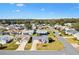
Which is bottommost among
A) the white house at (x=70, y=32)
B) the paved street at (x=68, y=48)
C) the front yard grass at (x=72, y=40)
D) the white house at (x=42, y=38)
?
the paved street at (x=68, y=48)

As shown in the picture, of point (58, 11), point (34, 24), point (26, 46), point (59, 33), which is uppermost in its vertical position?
point (58, 11)

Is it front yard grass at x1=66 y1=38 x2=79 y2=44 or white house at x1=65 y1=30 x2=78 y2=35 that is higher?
white house at x1=65 y1=30 x2=78 y2=35

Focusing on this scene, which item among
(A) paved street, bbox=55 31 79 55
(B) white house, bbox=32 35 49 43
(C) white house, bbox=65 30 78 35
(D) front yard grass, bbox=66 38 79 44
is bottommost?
(A) paved street, bbox=55 31 79 55

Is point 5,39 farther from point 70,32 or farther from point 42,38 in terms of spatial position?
point 70,32


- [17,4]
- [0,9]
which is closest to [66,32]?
[17,4]

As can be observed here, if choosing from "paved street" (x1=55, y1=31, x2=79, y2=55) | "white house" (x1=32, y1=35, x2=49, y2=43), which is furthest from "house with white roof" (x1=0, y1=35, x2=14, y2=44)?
"paved street" (x1=55, y1=31, x2=79, y2=55)

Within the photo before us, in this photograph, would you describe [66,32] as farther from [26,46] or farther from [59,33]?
[26,46]

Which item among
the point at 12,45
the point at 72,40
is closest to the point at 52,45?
the point at 72,40

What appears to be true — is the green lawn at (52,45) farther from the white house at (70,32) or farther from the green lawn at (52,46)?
the white house at (70,32)

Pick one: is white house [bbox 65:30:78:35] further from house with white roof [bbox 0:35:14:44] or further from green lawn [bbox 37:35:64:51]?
house with white roof [bbox 0:35:14:44]

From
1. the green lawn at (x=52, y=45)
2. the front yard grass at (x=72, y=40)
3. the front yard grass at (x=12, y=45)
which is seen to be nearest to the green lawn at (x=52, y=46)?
the green lawn at (x=52, y=45)

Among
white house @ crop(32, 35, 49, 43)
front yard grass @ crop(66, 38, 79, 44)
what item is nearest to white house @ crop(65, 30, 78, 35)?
front yard grass @ crop(66, 38, 79, 44)
